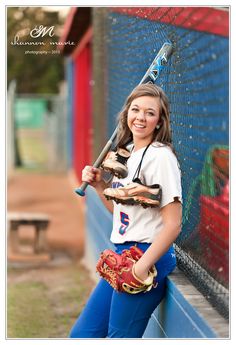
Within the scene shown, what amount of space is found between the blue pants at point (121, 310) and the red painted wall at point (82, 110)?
31.0 ft

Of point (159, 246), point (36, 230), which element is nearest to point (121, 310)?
point (159, 246)

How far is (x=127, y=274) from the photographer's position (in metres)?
3.21

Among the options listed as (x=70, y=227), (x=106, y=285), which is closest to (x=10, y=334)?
(x=106, y=285)

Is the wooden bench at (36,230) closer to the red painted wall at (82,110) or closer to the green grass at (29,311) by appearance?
the green grass at (29,311)

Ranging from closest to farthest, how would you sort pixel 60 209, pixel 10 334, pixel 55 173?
1. pixel 10 334
2. pixel 60 209
3. pixel 55 173

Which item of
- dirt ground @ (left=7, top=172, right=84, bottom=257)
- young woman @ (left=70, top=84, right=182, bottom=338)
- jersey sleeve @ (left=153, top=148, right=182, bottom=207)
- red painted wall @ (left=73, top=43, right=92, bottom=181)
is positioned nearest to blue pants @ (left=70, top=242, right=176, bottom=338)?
young woman @ (left=70, top=84, right=182, bottom=338)

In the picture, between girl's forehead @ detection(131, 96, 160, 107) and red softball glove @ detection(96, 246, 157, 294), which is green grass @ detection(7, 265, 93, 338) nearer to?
red softball glove @ detection(96, 246, 157, 294)

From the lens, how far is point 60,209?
13.1 metres

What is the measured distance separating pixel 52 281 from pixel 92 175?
13.0ft

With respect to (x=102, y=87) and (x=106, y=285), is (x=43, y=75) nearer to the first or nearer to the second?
(x=102, y=87)

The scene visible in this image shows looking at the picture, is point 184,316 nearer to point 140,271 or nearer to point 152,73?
point 140,271
